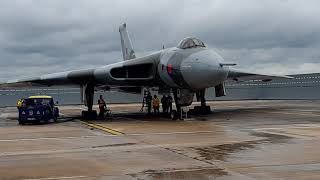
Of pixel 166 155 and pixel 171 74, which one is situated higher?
pixel 171 74

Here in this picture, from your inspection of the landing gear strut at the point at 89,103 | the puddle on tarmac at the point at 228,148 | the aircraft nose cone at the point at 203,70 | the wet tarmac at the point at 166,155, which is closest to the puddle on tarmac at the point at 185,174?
the wet tarmac at the point at 166,155

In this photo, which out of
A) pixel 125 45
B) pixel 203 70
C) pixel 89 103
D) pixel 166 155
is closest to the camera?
pixel 166 155

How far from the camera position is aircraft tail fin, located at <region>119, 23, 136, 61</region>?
35.1 metres

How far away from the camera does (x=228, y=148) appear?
11.2 m

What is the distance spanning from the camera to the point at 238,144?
39.5ft

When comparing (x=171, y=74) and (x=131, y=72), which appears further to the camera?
(x=131, y=72)

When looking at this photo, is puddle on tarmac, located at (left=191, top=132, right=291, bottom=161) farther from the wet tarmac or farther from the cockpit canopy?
the cockpit canopy

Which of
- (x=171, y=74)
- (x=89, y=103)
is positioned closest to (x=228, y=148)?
(x=171, y=74)

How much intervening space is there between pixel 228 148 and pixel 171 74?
1016 cm

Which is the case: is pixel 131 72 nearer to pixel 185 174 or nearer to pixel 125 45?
pixel 125 45

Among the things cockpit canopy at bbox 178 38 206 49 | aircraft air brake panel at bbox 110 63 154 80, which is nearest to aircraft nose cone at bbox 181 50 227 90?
cockpit canopy at bbox 178 38 206 49

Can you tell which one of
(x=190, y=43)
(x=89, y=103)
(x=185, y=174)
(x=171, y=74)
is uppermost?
(x=190, y=43)

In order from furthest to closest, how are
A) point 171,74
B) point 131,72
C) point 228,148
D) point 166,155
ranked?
point 131,72
point 171,74
point 228,148
point 166,155

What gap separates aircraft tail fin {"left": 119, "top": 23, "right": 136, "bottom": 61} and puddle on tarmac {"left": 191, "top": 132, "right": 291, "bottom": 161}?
22.1m
